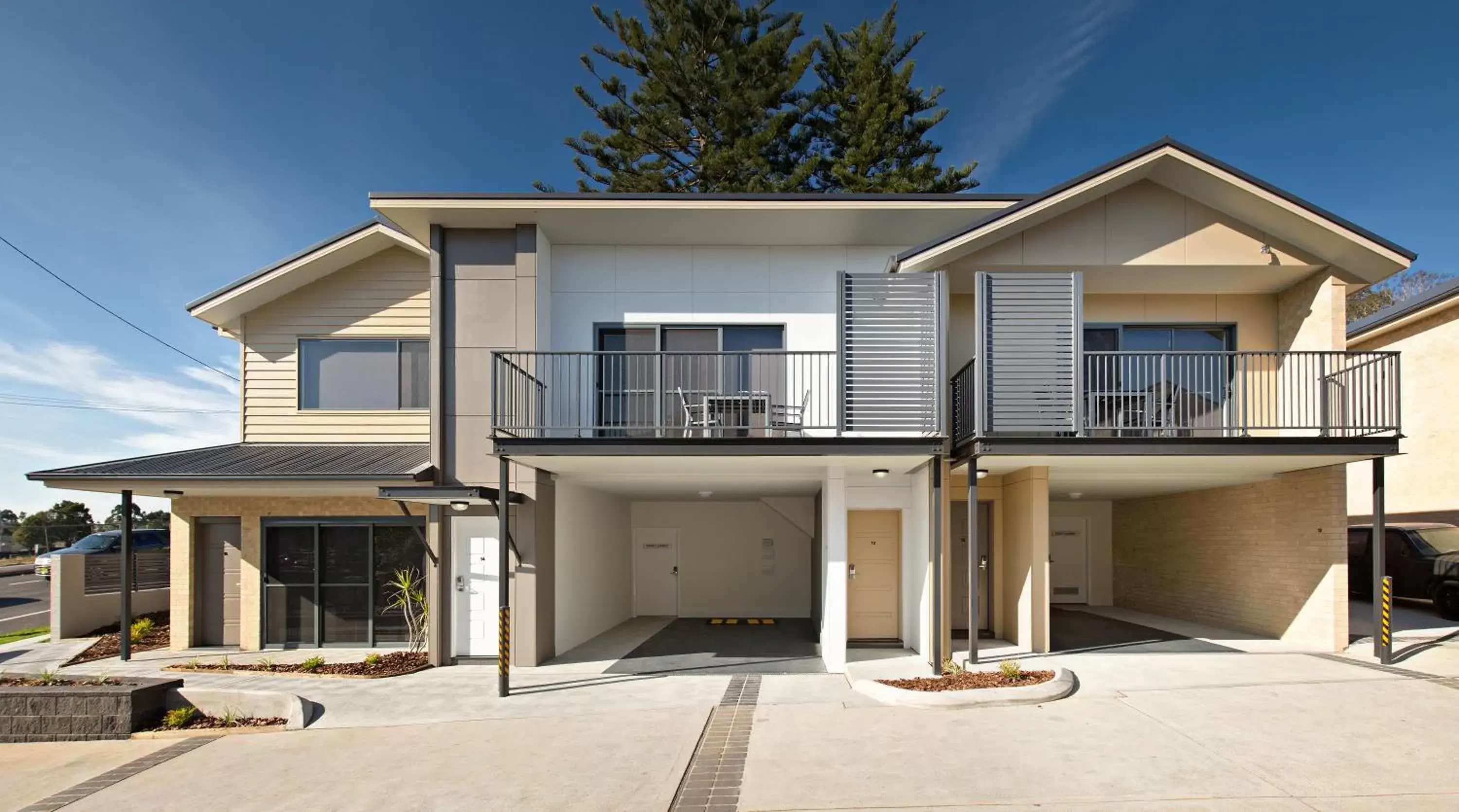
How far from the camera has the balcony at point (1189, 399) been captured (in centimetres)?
909

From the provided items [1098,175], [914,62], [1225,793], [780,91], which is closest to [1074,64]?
[914,62]

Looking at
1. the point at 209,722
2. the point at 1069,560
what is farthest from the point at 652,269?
the point at 1069,560

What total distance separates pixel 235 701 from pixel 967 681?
28.5 ft

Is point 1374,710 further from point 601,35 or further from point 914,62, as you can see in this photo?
point 601,35

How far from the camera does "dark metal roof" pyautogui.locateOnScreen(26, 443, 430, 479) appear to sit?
9844mm

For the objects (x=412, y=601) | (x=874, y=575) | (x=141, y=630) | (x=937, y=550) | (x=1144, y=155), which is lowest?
(x=141, y=630)

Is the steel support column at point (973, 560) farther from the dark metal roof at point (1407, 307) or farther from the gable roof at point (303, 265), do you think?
the dark metal roof at point (1407, 307)

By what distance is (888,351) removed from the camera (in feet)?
31.1

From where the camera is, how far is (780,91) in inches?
853

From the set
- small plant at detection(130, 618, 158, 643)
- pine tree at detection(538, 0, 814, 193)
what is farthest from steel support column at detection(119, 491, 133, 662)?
pine tree at detection(538, 0, 814, 193)

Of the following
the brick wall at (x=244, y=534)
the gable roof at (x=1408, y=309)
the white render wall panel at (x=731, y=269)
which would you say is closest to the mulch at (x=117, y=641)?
the brick wall at (x=244, y=534)

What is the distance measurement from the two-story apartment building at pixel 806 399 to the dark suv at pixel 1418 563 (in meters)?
4.12

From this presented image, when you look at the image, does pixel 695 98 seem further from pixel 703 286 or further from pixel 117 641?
pixel 117 641

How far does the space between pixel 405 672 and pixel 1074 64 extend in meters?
20.7
